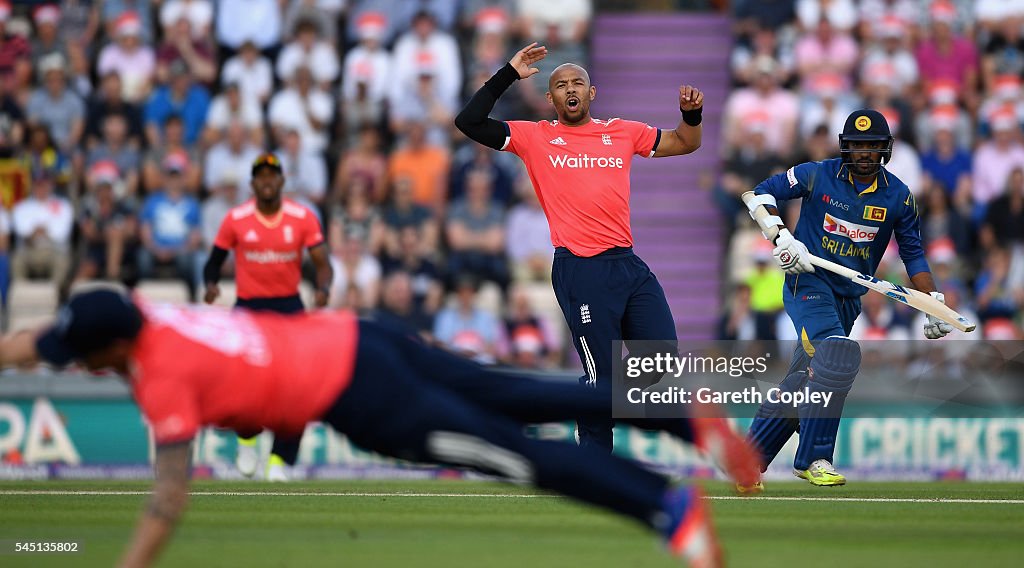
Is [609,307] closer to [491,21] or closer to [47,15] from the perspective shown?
[491,21]

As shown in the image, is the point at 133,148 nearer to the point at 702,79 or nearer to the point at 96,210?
the point at 96,210

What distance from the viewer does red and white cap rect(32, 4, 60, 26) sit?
814 inches

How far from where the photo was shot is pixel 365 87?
1964 cm

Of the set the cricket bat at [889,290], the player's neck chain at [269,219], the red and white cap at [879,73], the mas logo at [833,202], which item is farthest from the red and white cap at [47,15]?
the mas logo at [833,202]

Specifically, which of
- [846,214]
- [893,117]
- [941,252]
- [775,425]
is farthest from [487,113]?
[893,117]

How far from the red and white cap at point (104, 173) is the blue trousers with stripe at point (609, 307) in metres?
9.96

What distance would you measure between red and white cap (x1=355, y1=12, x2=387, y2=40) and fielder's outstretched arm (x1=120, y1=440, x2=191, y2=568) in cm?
1448

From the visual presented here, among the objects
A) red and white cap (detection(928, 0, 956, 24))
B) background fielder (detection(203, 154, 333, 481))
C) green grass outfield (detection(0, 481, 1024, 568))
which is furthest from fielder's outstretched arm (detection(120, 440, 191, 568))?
red and white cap (detection(928, 0, 956, 24))

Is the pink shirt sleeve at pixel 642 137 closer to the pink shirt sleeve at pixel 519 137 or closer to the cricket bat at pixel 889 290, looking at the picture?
the pink shirt sleeve at pixel 519 137

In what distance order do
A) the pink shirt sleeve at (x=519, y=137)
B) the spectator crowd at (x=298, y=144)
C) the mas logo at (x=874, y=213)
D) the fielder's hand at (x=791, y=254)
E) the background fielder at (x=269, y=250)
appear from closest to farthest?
the pink shirt sleeve at (x=519, y=137) < the fielder's hand at (x=791, y=254) < the mas logo at (x=874, y=213) < the background fielder at (x=269, y=250) < the spectator crowd at (x=298, y=144)

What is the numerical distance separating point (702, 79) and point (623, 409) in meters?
13.1

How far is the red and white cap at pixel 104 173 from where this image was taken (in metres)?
18.9

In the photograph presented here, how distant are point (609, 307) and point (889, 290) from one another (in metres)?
2.23

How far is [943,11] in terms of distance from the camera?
20312 millimetres
